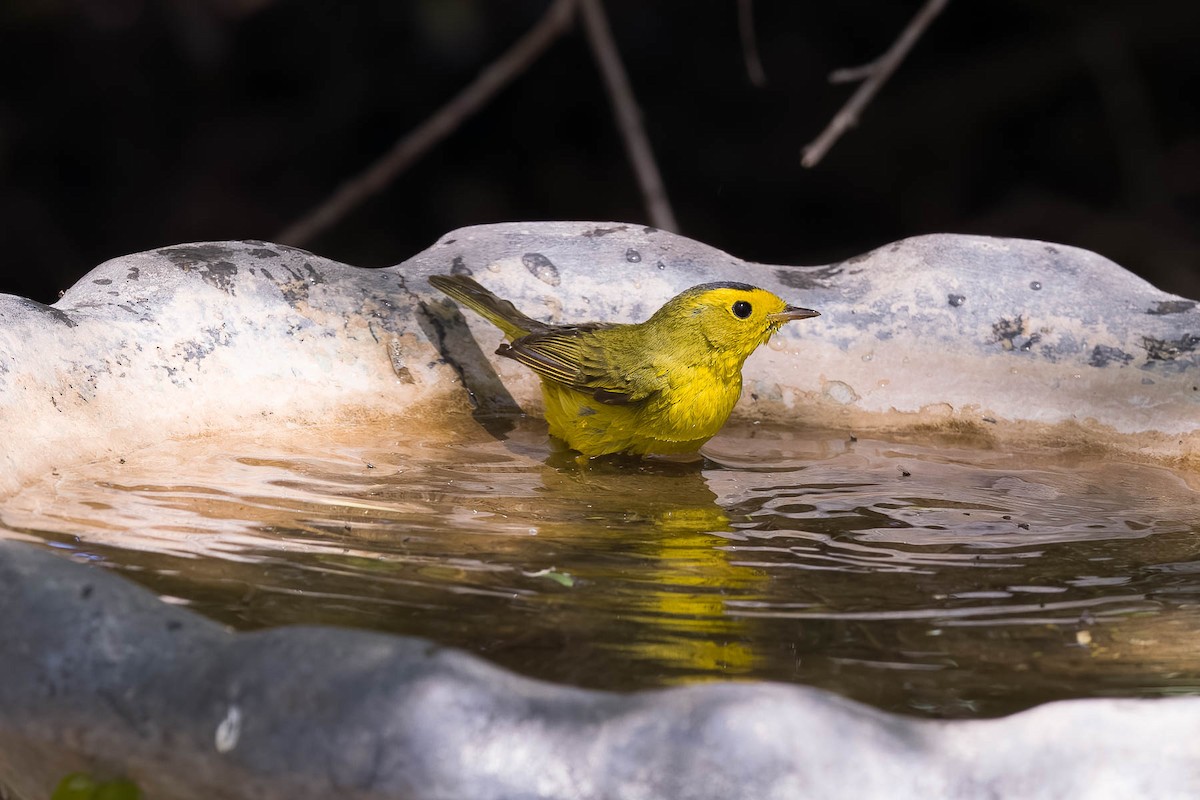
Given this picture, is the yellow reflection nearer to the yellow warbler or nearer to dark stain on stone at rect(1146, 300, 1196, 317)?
the yellow warbler

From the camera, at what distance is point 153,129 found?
30.1 feet

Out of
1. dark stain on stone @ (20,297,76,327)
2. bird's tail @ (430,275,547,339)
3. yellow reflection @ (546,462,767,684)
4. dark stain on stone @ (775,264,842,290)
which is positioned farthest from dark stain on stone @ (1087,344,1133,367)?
dark stain on stone @ (20,297,76,327)

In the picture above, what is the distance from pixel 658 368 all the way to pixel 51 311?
5.12 feet

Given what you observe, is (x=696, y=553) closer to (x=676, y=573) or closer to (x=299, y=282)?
(x=676, y=573)

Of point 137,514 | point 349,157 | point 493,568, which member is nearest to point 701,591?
point 493,568

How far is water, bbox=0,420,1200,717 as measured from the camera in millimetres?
2303

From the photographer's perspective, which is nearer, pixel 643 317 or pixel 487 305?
pixel 487 305

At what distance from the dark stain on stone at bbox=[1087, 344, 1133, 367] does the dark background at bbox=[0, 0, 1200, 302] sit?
15.3 feet

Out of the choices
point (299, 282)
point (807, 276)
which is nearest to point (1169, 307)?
A: point (807, 276)

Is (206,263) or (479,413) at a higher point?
(206,263)

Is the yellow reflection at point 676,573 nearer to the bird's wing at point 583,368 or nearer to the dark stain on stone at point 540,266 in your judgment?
the bird's wing at point 583,368

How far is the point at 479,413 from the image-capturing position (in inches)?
168

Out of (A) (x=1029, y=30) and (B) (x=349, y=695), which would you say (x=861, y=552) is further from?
(A) (x=1029, y=30)

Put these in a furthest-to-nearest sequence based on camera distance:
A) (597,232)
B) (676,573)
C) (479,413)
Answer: (597,232) < (479,413) < (676,573)
